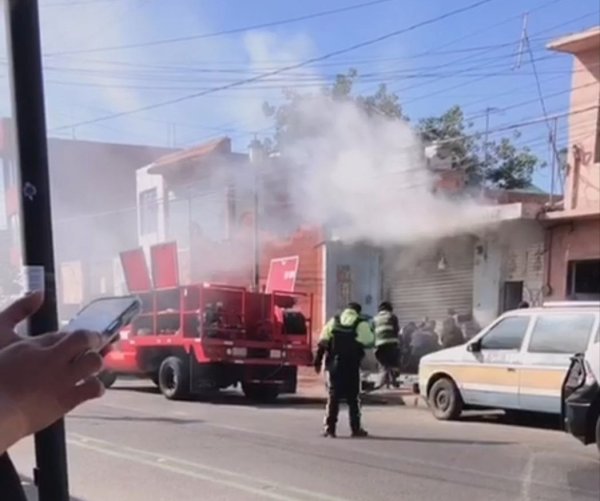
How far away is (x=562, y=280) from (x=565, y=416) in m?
6.46

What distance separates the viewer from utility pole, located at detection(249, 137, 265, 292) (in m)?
14.7

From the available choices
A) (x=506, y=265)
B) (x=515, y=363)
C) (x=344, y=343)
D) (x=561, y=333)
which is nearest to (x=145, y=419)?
(x=344, y=343)

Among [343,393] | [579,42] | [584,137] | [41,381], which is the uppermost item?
[579,42]

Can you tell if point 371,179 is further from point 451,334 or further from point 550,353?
point 550,353

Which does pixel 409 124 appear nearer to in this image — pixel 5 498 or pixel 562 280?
pixel 562 280

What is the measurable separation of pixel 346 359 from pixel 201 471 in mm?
2779

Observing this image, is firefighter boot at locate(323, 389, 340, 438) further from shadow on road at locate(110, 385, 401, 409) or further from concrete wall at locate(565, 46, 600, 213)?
concrete wall at locate(565, 46, 600, 213)

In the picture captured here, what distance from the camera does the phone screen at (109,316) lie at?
118cm

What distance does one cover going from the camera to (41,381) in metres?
0.91

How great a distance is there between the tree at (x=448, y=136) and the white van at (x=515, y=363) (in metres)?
3.96

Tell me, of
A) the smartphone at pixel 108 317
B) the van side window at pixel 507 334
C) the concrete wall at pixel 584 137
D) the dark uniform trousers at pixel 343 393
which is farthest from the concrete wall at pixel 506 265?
the smartphone at pixel 108 317

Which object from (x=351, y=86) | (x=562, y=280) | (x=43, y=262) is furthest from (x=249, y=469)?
(x=562, y=280)

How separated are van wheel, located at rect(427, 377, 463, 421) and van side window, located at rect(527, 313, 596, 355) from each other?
4.22 feet

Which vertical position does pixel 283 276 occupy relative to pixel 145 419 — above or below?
above
